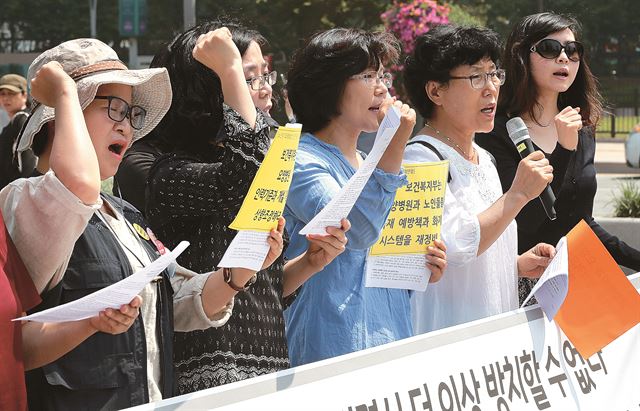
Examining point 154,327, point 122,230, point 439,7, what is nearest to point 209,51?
point 122,230

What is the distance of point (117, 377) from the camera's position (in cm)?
272

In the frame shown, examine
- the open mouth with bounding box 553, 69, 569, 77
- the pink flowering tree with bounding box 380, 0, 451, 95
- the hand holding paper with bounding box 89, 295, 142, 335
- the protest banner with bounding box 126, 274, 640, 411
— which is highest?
the pink flowering tree with bounding box 380, 0, 451, 95

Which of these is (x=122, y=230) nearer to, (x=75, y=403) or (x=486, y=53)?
(x=75, y=403)

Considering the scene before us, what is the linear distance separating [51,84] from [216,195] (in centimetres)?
60

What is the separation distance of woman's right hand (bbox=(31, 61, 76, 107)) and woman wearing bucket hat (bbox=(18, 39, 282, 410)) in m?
0.06

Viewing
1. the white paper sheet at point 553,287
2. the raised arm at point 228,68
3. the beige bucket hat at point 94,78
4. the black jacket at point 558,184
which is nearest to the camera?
the beige bucket hat at point 94,78

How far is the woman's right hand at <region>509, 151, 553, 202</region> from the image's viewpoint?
3.76 metres

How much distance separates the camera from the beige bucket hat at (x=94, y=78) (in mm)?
2850

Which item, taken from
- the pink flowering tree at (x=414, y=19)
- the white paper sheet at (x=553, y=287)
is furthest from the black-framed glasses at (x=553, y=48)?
the pink flowering tree at (x=414, y=19)

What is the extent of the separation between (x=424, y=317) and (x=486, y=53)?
971 mm

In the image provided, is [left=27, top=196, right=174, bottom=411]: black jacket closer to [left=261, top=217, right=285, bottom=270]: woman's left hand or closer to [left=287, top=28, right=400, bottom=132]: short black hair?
[left=261, top=217, right=285, bottom=270]: woman's left hand

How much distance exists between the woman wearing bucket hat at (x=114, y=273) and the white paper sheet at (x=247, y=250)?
45 millimetres

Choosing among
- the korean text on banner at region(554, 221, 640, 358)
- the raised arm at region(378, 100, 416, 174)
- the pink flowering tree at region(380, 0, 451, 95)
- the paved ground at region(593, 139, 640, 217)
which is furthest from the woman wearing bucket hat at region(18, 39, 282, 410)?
the pink flowering tree at region(380, 0, 451, 95)

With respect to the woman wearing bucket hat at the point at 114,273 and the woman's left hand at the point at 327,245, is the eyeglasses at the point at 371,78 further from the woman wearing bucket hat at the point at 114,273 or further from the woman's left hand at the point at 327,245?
the woman wearing bucket hat at the point at 114,273
